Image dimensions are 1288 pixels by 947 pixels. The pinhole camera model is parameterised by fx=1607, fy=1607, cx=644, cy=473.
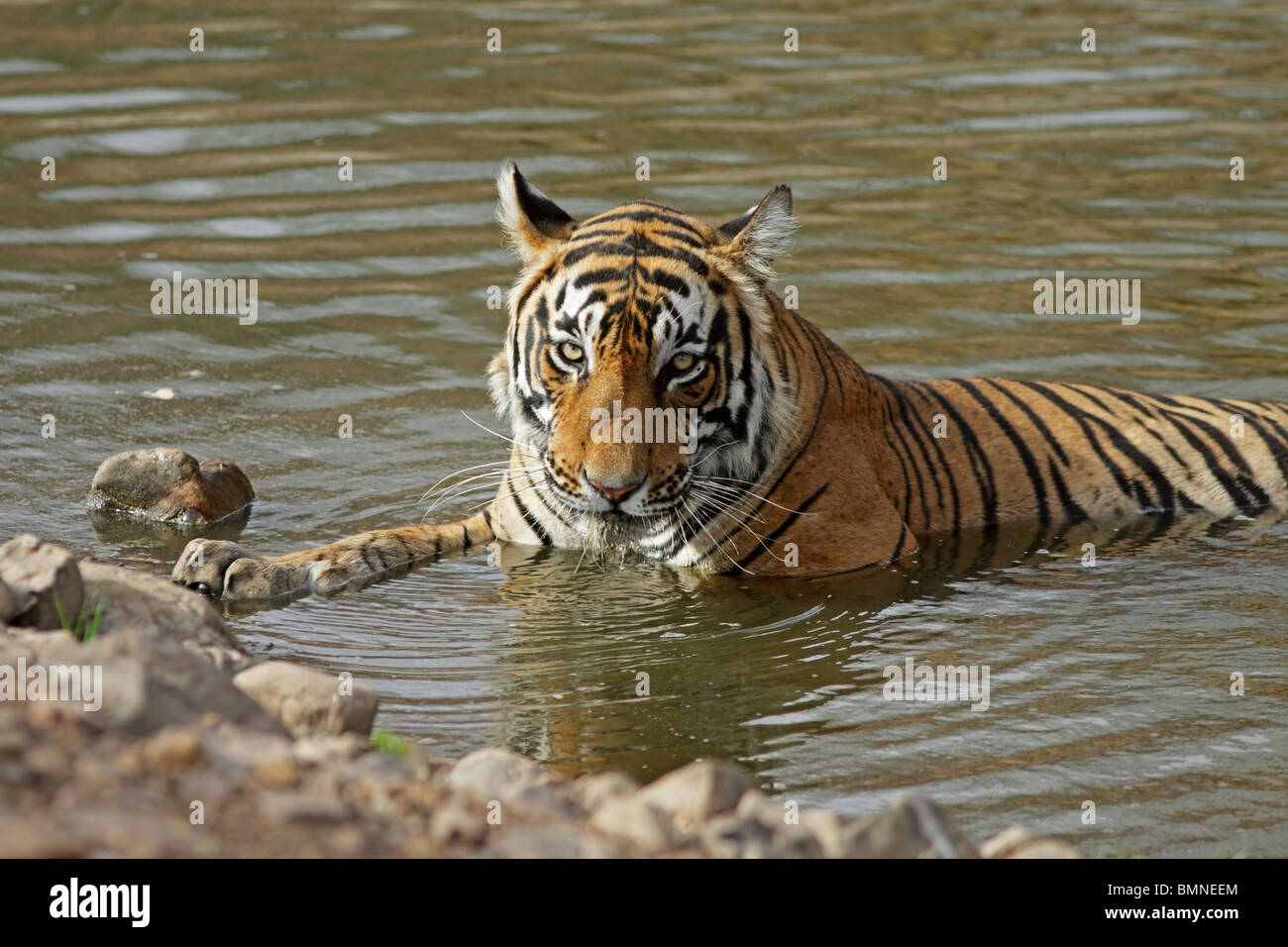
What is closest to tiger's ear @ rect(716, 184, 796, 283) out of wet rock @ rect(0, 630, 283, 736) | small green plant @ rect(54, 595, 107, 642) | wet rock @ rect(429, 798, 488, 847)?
small green plant @ rect(54, 595, 107, 642)

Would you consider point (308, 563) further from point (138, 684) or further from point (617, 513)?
point (138, 684)

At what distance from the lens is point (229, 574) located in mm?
5316

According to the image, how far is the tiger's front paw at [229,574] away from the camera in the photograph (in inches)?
209

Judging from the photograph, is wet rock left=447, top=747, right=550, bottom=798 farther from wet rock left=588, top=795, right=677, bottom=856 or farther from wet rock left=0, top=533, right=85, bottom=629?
wet rock left=0, top=533, right=85, bottom=629

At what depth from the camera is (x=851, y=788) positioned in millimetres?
4102

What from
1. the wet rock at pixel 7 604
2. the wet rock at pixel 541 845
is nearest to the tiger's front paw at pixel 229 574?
the wet rock at pixel 7 604

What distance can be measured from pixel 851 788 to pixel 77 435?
167 inches

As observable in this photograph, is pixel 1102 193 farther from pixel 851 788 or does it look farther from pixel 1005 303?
pixel 851 788

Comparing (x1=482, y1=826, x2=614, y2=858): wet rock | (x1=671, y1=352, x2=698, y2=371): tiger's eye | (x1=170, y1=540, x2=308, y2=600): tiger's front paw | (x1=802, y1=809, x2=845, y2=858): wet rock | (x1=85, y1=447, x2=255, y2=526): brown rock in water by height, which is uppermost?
(x1=671, y1=352, x2=698, y2=371): tiger's eye

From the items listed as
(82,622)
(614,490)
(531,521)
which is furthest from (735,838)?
(531,521)

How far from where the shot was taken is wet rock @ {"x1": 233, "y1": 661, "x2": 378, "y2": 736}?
358 cm

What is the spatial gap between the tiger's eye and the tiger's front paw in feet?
4.87

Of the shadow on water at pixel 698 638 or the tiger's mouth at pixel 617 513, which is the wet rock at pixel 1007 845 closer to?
the shadow on water at pixel 698 638
